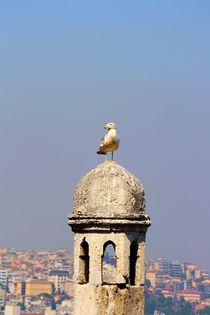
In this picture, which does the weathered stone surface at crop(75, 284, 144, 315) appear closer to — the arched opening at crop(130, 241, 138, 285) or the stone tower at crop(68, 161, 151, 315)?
the stone tower at crop(68, 161, 151, 315)

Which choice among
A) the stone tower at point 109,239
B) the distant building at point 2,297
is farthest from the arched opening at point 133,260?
the distant building at point 2,297

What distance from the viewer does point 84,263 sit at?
11180mm

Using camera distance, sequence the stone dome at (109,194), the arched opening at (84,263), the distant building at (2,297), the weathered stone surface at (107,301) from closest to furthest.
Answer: the weathered stone surface at (107,301) → the stone dome at (109,194) → the arched opening at (84,263) → the distant building at (2,297)

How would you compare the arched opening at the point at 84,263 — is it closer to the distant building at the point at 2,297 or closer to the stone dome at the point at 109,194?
the stone dome at the point at 109,194

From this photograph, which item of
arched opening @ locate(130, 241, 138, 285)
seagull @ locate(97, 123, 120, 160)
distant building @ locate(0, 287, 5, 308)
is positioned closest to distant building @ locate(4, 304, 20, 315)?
distant building @ locate(0, 287, 5, 308)

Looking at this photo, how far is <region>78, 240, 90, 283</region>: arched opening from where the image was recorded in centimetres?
1110

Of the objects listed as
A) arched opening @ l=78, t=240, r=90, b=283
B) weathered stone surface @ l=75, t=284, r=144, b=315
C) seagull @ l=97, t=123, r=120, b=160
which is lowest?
weathered stone surface @ l=75, t=284, r=144, b=315

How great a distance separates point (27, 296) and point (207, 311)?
36340 millimetres

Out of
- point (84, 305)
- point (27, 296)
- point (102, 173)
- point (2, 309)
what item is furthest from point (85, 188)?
point (27, 296)

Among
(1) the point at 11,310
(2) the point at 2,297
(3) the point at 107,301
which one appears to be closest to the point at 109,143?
(3) the point at 107,301

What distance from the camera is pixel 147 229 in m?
11.2

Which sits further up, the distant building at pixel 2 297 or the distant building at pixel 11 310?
the distant building at pixel 2 297

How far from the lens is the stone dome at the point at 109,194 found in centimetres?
1100

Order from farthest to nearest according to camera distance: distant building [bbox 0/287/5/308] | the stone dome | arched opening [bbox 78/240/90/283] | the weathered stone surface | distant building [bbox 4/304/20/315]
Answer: distant building [bbox 0/287/5/308]
distant building [bbox 4/304/20/315]
arched opening [bbox 78/240/90/283]
the stone dome
the weathered stone surface
